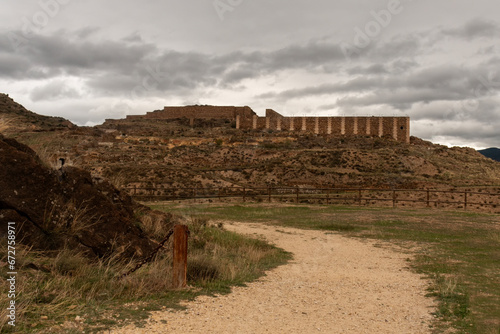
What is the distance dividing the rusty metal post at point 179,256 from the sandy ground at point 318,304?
489 millimetres

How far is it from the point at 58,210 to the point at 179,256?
216cm

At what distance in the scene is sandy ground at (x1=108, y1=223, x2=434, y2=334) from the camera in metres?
5.43

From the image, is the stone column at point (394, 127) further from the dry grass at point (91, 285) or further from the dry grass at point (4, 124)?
the dry grass at point (4, 124)

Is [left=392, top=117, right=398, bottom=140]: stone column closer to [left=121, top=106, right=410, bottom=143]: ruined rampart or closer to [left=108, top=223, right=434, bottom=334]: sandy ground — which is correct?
[left=121, top=106, right=410, bottom=143]: ruined rampart

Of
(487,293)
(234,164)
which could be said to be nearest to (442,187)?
(234,164)

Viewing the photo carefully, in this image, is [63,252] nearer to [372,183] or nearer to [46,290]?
[46,290]

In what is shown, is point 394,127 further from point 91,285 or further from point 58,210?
point 91,285

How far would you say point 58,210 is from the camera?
6.79m

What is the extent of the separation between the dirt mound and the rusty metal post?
3.96ft

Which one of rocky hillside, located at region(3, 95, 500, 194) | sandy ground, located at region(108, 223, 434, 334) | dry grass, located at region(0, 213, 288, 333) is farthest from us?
rocky hillside, located at region(3, 95, 500, 194)

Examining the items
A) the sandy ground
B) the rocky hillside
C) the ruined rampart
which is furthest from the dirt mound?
the ruined rampart

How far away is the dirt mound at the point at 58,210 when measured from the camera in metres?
6.32

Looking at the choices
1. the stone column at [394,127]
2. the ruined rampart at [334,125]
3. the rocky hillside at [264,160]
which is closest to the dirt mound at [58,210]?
the rocky hillside at [264,160]

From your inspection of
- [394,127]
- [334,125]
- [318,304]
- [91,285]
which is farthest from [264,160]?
[91,285]
